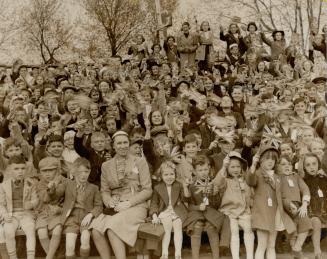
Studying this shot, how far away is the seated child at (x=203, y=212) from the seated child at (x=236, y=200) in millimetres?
109

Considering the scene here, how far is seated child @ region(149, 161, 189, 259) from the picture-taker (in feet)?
17.2

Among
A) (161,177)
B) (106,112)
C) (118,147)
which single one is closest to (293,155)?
(161,177)

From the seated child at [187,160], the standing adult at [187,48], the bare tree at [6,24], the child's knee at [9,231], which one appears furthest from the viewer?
the bare tree at [6,24]

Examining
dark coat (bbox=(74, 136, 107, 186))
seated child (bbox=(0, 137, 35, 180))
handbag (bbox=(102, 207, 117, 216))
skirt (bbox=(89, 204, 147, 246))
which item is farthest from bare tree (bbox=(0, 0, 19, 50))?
skirt (bbox=(89, 204, 147, 246))

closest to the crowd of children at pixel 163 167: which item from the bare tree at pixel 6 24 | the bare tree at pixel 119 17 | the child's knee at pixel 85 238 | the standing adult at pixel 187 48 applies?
the child's knee at pixel 85 238

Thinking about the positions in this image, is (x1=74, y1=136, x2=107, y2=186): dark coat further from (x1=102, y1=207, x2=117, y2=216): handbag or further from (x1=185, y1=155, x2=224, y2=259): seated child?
(x1=185, y1=155, x2=224, y2=259): seated child

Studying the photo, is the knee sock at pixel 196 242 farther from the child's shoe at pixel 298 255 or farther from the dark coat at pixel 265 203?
the child's shoe at pixel 298 255

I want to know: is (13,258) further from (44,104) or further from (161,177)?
(44,104)

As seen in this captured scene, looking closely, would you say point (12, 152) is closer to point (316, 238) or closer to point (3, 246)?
point (3, 246)

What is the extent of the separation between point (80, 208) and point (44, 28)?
18982 mm

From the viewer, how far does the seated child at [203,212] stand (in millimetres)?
5246

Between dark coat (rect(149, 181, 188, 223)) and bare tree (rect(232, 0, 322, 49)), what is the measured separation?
19950 mm

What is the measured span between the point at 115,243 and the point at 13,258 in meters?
1.10

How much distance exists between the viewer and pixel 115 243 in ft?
16.9
